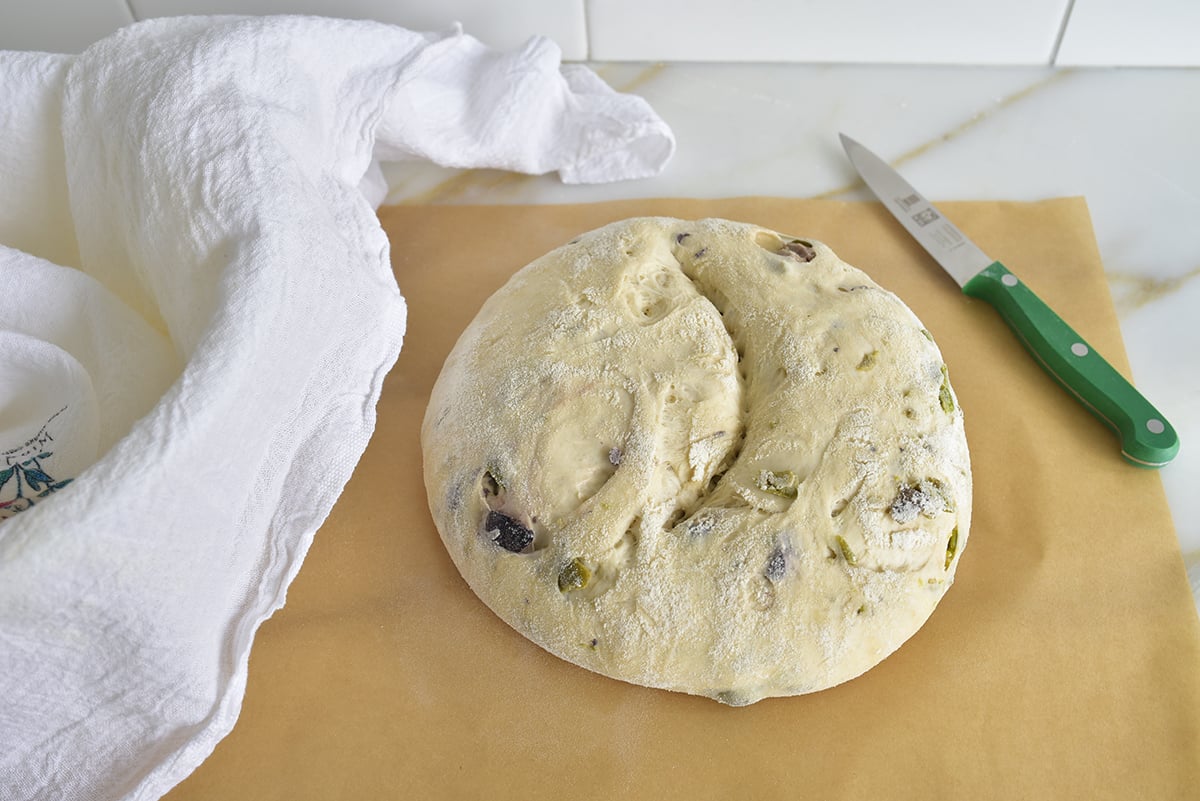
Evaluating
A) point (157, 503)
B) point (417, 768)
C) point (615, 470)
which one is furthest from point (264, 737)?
point (615, 470)

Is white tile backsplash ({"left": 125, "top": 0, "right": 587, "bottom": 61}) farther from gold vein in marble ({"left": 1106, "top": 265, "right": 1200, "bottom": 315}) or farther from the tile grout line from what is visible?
gold vein in marble ({"left": 1106, "top": 265, "right": 1200, "bottom": 315})

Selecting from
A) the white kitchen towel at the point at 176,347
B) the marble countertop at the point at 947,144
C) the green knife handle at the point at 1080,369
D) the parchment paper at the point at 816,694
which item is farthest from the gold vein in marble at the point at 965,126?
the white kitchen towel at the point at 176,347

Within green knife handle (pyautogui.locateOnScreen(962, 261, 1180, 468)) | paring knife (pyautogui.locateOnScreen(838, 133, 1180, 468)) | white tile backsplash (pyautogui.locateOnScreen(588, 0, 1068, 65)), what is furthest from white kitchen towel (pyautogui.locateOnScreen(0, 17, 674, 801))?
green knife handle (pyautogui.locateOnScreen(962, 261, 1180, 468))

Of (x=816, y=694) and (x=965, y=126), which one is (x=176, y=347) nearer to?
(x=816, y=694)

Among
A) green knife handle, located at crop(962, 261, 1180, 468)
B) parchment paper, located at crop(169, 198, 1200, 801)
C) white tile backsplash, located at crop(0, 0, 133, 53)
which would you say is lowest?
parchment paper, located at crop(169, 198, 1200, 801)

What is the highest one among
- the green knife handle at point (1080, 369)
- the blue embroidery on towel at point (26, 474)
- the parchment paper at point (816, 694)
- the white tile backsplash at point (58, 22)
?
the white tile backsplash at point (58, 22)

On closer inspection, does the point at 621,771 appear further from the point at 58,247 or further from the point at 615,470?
the point at 58,247

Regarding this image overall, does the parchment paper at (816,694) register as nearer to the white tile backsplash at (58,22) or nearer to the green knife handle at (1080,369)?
the green knife handle at (1080,369)
